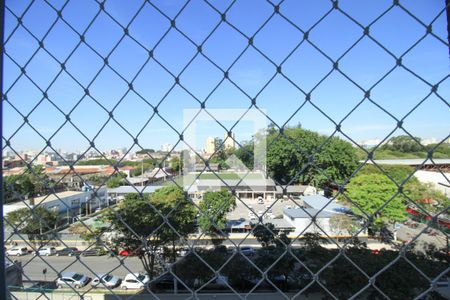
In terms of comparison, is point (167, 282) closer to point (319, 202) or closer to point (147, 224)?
point (147, 224)

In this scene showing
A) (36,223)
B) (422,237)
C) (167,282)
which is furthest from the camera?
(422,237)

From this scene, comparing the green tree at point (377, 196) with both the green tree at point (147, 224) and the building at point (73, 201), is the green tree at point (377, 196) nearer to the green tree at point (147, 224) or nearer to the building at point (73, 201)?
the green tree at point (147, 224)

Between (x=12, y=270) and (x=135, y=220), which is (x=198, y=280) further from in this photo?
(x=12, y=270)

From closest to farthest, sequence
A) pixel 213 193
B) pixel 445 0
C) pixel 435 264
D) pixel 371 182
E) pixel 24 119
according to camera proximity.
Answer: pixel 445 0 → pixel 24 119 → pixel 435 264 → pixel 213 193 → pixel 371 182

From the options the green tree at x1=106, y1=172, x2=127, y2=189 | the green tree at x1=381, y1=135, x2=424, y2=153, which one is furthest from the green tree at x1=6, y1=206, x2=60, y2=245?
the green tree at x1=381, y1=135, x2=424, y2=153

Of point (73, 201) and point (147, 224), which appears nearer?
point (73, 201)

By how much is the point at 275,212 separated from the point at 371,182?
302 cm

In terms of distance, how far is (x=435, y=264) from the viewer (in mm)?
2707

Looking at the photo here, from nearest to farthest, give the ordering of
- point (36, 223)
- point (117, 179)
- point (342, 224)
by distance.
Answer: point (36, 223) → point (117, 179) → point (342, 224)

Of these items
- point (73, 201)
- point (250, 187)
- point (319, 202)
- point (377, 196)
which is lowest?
point (319, 202)

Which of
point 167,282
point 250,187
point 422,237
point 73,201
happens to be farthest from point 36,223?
point 422,237

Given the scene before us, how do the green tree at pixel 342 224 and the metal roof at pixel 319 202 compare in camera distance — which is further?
the metal roof at pixel 319 202

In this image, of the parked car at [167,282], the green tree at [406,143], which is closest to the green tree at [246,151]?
the green tree at [406,143]

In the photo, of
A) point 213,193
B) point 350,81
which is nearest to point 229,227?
point 213,193
